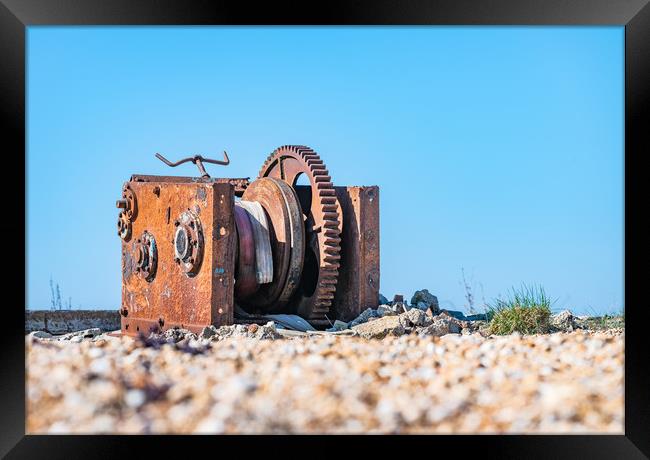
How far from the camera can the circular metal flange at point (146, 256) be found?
1009 cm

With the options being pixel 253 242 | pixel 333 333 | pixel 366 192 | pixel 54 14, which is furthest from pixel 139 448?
pixel 366 192

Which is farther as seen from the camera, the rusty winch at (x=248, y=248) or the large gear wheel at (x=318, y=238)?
the large gear wheel at (x=318, y=238)

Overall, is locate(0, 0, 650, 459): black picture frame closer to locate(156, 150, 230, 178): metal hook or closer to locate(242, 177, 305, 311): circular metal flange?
locate(242, 177, 305, 311): circular metal flange

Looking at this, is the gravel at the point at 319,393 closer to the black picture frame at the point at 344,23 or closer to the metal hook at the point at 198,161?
the black picture frame at the point at 344,23

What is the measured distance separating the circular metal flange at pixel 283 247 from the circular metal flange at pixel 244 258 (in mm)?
356

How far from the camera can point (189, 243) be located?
9.23m

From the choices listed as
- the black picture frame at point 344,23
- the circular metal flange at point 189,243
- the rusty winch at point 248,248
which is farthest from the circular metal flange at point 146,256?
the black picture frame at point 344,23

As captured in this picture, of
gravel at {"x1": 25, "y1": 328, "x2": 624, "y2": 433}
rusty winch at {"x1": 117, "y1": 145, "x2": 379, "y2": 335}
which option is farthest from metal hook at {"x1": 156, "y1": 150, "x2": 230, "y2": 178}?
gravel at {"x1": 25, "y1": 328, "x2": 624, "y2": 433}

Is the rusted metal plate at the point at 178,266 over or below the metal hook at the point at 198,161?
below

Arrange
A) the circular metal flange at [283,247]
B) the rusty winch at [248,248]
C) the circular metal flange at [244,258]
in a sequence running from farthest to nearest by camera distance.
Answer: the circular metal flange at [283,247] → the circular metal flange at [244,258] → the rusty winch at [248,248]

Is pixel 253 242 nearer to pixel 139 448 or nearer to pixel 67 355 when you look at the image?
pixel 67 355

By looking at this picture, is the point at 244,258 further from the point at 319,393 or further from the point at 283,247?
the point at 319,393

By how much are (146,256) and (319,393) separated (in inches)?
250

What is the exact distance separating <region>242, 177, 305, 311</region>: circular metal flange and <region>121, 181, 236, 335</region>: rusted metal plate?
1.04m
